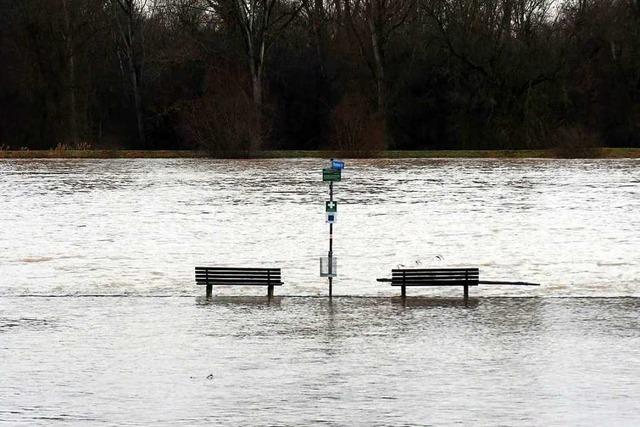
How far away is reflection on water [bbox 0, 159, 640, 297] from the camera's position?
30.0 m

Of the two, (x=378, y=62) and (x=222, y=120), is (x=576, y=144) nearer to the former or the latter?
(x=378, y=62)

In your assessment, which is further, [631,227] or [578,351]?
[631,227]

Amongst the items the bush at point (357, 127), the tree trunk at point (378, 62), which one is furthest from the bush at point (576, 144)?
the tree trunk at point (378, 62)

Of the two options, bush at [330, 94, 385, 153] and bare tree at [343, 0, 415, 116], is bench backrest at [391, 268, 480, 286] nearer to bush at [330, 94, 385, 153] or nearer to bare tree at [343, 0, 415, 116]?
bush at [330, 94, 385, 153]

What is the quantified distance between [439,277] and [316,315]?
3.23 metres

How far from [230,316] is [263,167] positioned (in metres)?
48.3

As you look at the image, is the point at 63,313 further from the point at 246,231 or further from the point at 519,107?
the point at 519,107

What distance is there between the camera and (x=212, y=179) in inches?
2461

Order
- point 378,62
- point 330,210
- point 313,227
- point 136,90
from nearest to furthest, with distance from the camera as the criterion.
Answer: point 330,210
point 313,227
point 378,62
point 136,90

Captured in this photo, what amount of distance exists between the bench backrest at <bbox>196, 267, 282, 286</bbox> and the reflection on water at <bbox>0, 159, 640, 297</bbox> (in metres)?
1.15

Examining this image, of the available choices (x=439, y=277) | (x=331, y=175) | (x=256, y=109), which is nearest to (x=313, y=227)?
(x=331, y=175)

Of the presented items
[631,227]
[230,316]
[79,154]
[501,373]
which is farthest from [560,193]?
[79,154]

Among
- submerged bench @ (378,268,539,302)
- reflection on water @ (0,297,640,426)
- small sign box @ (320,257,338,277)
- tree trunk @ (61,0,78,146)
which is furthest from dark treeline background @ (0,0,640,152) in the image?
reflection on water @ (0,297,640,426)

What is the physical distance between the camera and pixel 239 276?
87.4 ft
